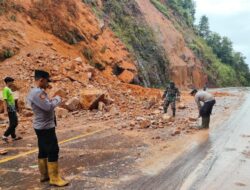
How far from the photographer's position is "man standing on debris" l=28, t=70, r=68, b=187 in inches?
242

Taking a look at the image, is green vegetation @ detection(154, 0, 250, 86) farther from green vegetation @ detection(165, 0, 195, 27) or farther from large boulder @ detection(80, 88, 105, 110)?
large boulder @ detection(80, 88, 105, 110)

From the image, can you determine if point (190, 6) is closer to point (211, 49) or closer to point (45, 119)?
point (211, 49)

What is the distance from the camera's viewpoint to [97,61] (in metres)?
24.2

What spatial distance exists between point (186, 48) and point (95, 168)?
42734 mm

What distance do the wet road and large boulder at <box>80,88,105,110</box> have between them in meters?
6.91

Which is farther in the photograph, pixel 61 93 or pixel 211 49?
pixel 211 49

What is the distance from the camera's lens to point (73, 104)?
16.1 metres

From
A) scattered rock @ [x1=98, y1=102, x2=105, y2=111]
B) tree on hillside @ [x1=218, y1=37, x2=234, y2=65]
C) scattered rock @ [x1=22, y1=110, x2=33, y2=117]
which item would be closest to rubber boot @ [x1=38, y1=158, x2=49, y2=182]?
scattered rock @ [x1=22, y1=110, x2=33, y2=117]

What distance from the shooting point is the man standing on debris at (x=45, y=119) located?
20.2 ft

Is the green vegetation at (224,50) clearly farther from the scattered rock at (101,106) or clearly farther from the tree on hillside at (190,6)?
the scattered rock at (101,106)

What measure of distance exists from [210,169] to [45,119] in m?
3.18

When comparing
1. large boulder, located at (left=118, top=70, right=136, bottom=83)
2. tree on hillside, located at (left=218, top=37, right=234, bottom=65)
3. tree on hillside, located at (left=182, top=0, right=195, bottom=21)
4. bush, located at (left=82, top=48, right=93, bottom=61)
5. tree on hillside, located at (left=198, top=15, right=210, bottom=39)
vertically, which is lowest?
large boulder, located at (left=118, top=70, right=136, bottom=83)

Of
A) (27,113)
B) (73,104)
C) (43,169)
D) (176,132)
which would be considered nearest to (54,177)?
(43,169)

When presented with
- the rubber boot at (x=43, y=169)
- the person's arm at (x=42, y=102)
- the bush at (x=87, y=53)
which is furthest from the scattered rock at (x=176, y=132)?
the bush at (x=87, y=53)
